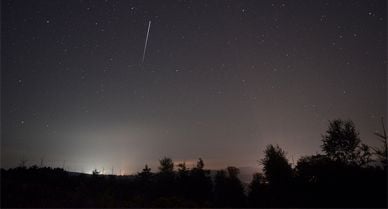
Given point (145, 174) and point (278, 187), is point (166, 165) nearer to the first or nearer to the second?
point (145, 174)

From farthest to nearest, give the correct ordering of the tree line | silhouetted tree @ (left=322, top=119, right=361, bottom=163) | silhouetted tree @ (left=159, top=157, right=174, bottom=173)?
silhouetted tree @ (left=159, top=157, right=174, bottom=173), silhouetted tree @ (left=322, top=119, right=361, bottom=163), the tree line

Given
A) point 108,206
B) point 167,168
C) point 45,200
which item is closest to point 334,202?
point 108,206

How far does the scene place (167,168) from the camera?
54.8m

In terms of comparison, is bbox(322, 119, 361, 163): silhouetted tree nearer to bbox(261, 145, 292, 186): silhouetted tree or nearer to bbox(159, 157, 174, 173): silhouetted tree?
bbox(261, 145, 292, 186): silhouetted tree

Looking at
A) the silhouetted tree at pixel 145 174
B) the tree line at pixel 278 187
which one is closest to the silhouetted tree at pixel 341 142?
the tree line at pixel 278 187

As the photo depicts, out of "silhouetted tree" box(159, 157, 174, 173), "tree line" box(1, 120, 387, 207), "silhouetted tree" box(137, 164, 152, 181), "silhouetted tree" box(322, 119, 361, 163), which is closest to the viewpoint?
"tree line" box(1, 120, 387, 207)

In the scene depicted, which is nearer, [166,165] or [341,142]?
[341,142]

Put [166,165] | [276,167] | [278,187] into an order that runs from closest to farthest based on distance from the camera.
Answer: [278,187], [276,167], [166,165]

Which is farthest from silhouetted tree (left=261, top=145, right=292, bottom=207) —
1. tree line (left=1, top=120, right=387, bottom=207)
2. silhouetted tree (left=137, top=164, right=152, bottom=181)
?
silhouetted tree (left=137, top=164, right=152, bottom=181)

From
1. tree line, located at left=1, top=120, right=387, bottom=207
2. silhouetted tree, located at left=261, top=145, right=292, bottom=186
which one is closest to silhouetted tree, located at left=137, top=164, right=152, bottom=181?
tree line, located at left=1, top=120, right=387, bottom=207

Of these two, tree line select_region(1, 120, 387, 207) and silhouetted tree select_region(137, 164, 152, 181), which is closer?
tree line select_region(1, 120, 387, 207)

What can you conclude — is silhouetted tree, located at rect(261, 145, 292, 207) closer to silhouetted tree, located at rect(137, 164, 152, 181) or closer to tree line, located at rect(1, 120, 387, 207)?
tree line, located at rect(1, 120, 387, 207)

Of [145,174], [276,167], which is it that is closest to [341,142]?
[276,167]

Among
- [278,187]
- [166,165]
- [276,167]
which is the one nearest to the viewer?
[278,187]
